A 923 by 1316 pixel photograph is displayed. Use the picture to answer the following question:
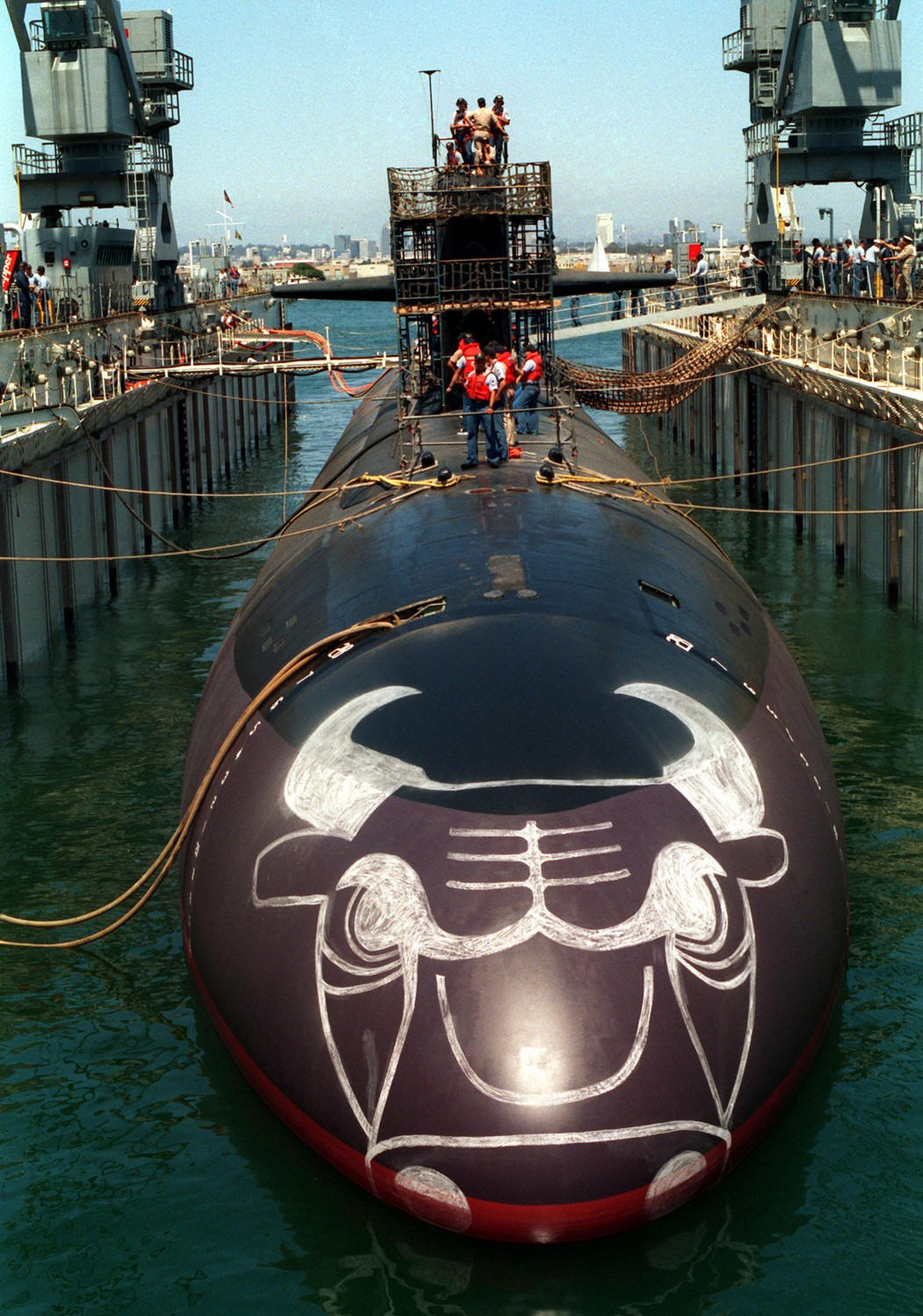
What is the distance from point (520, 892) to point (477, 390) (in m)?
12.8

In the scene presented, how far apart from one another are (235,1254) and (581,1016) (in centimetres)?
394

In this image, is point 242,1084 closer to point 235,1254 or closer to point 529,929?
point 235,1254

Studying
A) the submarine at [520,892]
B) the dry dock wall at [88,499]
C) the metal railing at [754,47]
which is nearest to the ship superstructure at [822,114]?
the metal railing at [754,47]

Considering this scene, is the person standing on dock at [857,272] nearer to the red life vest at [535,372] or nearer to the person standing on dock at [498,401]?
the red life vest at [535,372]

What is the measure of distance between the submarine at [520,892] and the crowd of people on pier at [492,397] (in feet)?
21.0

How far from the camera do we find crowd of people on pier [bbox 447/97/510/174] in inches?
1243

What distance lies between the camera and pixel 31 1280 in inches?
487

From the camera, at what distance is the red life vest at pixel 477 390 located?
22609 millimetres

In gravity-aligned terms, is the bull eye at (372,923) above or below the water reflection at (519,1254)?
above

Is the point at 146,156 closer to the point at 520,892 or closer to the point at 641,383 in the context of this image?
the point at 641,383

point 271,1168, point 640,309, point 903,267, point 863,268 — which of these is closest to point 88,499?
point 640,309

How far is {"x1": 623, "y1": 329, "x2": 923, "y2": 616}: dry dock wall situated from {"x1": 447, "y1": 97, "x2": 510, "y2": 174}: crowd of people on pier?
9.13 meters

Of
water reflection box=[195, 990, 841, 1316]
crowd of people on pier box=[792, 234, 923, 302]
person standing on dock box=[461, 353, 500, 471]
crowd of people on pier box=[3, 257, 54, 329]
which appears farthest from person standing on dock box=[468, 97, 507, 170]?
water reflection box=[195, 990, 841, 1316]

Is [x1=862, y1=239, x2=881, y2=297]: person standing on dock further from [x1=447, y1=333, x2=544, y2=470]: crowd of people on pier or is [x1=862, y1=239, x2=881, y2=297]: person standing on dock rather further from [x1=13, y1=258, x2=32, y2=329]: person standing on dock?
[x1=13, y1=258, x2=32, y2=329]: person standing on dock
